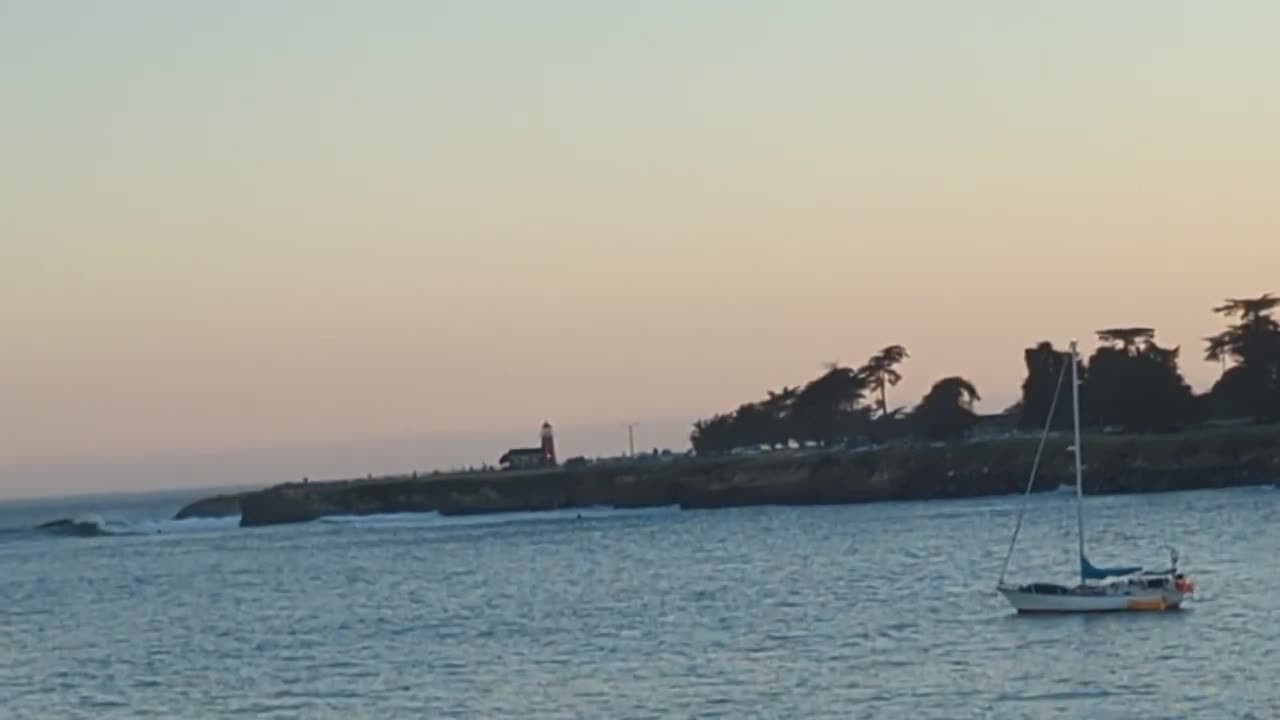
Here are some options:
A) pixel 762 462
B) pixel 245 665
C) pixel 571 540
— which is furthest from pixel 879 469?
pixel 245 665

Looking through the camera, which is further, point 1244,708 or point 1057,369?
point 1057,369

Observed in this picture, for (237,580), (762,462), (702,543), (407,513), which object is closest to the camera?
(237,580)

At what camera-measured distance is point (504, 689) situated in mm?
43375

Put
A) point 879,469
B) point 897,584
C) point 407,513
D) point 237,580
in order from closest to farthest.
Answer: point 897,584 < point 237,580 < point 879,469 < point 407,513

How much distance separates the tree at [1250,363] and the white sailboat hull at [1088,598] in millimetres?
89833

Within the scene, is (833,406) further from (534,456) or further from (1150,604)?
(1150,604)

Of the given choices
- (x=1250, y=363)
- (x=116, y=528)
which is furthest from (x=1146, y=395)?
(x=116, y=528)

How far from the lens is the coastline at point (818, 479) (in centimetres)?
12325

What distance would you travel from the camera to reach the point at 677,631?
53.1 meters

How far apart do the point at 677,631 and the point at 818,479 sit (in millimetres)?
90740

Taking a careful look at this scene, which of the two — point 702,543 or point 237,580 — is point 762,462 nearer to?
point 702,543

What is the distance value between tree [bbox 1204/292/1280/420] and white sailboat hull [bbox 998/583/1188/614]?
3537 inches

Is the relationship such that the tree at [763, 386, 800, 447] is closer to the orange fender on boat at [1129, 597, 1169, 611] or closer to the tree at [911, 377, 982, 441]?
the tree at [911, 377, 982, 441]

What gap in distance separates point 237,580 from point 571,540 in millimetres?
22547
